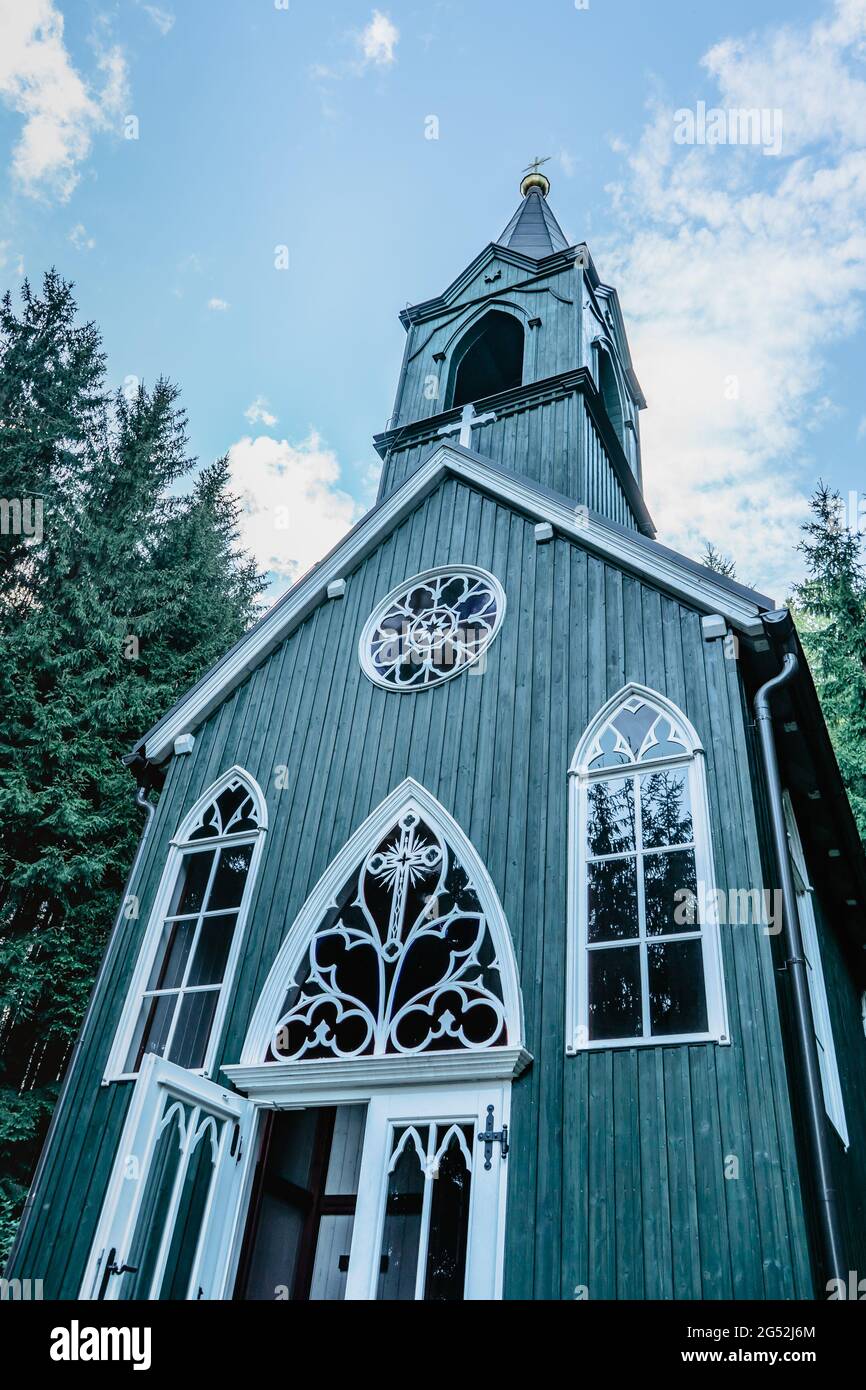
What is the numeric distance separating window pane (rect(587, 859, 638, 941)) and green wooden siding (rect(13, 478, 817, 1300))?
0.23 metres

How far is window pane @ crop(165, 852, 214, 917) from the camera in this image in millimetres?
9055

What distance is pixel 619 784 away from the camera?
7586 millimetres

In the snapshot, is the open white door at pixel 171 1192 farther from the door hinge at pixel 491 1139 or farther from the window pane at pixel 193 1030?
the door hinge at pixel 491 1139

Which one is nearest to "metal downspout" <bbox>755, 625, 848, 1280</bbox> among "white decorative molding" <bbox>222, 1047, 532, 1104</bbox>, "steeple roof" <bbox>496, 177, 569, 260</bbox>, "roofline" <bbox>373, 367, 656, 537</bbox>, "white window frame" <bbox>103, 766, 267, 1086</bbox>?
"white decorative molding" <bbox>222, 1047, 532, 1104</bbox>

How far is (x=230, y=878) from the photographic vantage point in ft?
29.6

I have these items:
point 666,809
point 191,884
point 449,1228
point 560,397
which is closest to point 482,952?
point 666,809

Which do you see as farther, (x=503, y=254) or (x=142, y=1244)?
(x=503, y=254)

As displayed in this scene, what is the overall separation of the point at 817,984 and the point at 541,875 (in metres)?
2.94

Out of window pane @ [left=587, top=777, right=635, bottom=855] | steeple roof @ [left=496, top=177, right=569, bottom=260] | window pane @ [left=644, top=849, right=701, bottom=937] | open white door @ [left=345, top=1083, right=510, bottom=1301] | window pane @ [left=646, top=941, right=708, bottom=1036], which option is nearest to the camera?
open white door @ [left=345, top=1083, right=510, bottom=1301]

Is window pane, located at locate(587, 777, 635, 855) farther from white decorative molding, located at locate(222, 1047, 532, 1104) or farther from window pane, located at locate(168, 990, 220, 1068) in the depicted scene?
window pane, located at locate(168, 990, 220, 1068)

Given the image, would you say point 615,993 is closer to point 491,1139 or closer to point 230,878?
point 491,1139

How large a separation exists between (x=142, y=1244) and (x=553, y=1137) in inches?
111
